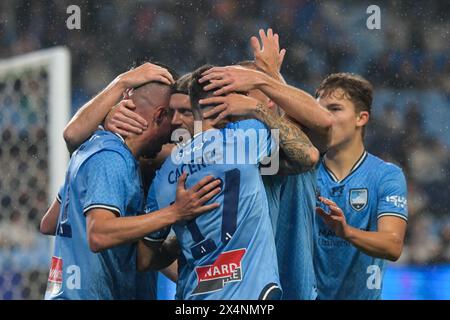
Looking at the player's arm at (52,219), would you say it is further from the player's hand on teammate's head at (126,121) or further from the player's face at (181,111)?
the player's face at (181,111)

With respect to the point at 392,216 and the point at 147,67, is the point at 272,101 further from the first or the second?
the point at 392,216

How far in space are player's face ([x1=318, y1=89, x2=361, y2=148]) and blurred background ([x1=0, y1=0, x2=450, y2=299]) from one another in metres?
1.14

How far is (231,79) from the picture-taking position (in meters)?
2.91

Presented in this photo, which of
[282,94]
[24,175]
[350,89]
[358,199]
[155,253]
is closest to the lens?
[282,94]

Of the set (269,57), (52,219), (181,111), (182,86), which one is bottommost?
(52,219)

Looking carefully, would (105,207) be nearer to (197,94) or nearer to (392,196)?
(197,94)

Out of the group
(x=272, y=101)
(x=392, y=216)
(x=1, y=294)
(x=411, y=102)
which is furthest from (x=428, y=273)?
(x=1, y=294)

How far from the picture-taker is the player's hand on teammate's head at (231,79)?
9.30ft

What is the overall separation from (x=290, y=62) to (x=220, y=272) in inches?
88.8

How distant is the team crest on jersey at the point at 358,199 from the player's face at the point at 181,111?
754 mm

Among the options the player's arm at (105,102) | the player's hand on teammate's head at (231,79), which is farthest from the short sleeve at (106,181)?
the player's hand on teammate's head at (231,79)

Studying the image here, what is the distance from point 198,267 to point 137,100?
0.69 metres

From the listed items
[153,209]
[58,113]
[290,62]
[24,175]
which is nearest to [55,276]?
[153,209]

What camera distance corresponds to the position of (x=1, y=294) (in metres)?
3.90
